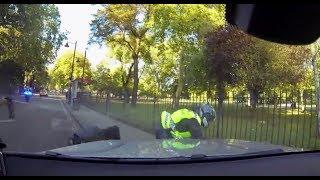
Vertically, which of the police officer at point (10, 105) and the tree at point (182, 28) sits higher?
the tree at point (182, 28)

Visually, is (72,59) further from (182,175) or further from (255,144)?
(182,175)

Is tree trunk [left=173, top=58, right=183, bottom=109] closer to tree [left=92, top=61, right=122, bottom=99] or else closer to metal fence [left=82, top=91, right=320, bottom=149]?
metal fence [left=82, top=91, right=320, bottom=149]

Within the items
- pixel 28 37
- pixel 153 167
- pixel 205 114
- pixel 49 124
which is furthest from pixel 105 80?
pixel 49 124

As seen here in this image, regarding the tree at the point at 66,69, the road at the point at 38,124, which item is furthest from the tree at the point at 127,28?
the road at the point at 38,124

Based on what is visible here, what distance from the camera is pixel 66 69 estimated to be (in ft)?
15.1

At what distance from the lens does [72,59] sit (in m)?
4.43

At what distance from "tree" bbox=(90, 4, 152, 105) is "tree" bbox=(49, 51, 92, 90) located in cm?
23

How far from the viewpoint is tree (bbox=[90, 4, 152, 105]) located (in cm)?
382

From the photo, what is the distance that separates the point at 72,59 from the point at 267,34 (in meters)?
2.45

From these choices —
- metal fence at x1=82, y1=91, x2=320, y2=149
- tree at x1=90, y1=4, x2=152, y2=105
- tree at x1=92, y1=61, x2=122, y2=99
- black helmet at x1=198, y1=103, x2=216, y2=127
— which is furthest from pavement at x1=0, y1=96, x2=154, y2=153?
tree at x1=90, y1=4, x2=152, y2=105

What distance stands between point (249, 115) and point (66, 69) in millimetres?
4222

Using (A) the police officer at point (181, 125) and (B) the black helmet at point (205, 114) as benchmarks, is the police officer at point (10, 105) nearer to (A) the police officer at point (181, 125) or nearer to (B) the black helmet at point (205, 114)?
(A) the police officer at point (181, 125)

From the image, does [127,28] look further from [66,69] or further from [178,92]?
[178,92]

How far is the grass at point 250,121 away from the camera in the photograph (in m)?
5.42
